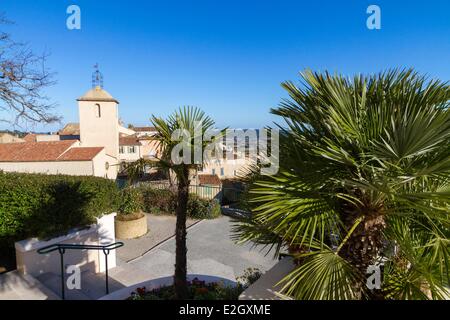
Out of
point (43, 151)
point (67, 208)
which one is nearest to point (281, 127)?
point (67, 208)

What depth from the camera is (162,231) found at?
10.8 meters

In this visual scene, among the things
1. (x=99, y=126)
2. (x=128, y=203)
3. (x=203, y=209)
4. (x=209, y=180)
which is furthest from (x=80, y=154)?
(x=203, y=209)

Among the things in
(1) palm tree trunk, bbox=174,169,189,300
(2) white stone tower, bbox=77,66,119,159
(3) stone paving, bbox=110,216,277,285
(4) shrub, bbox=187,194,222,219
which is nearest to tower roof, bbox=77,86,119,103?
(2) white stone tower, bbox=77,66,119,159

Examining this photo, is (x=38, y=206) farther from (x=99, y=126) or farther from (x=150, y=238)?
(x=99, y=126)

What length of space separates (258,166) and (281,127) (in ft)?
1.86

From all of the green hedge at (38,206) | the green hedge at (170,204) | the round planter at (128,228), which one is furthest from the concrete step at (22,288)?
the green hedge at (170,204)

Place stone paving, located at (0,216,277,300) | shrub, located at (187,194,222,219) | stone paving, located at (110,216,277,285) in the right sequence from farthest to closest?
shrub, located at (187,194,222,219)
stone paving, located at (110,216,277,285)
stone paving, located at (0,216,277,300)

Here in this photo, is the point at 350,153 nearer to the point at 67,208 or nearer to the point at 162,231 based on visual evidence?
the point at 67,208

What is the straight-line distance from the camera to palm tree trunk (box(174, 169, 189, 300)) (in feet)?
12.4

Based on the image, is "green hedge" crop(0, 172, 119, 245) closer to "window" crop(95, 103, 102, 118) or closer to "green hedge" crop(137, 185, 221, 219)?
"green hedge" crop(137, 185, 221, 219)

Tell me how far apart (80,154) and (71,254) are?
15186 millimetres

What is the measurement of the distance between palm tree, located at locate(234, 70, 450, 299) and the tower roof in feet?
91.5

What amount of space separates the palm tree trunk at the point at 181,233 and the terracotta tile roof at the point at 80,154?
17.4 m

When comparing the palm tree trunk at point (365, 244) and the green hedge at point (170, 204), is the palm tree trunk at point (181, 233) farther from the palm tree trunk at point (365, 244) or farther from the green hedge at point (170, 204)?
the green hedge at point (170, 204)
